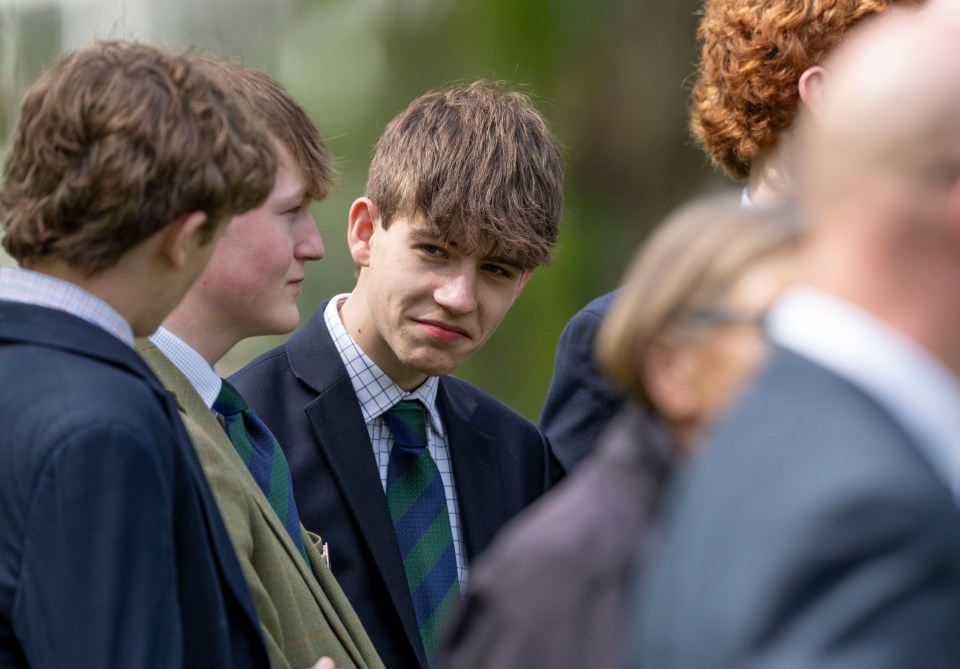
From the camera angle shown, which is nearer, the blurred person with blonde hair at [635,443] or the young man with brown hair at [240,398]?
the blurred person with blonde hair at [635,443]

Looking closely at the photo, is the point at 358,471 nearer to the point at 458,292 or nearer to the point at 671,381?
the point at 458,292

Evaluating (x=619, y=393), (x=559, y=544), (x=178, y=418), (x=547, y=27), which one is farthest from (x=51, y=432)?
(x=547, y=27)

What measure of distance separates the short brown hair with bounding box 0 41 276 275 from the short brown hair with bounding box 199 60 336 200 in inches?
23.6

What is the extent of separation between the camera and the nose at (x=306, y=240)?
2736mm

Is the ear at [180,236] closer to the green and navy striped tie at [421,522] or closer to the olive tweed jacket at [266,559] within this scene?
the olive tweed jacket at [266,559]

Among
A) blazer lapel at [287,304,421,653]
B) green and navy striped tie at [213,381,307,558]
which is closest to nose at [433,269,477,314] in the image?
blazer lapel at [287,304,421,653]

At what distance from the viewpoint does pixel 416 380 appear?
304cm

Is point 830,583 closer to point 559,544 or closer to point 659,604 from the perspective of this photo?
point 659,604

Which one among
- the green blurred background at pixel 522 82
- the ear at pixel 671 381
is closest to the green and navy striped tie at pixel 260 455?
the ear at pixel 671 381

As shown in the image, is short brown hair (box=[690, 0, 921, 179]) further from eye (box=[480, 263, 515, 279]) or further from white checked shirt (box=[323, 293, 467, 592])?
white checked shirt (box=[323, 293, 467, 592])

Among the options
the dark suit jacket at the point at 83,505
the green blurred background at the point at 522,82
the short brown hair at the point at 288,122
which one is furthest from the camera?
the green blurred background at the point at 522,82

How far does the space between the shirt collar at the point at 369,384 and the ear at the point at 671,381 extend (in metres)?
1.62

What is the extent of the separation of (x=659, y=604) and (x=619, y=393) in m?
1.78

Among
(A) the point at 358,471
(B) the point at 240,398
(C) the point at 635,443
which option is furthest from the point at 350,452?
(C) the point at 635,443
